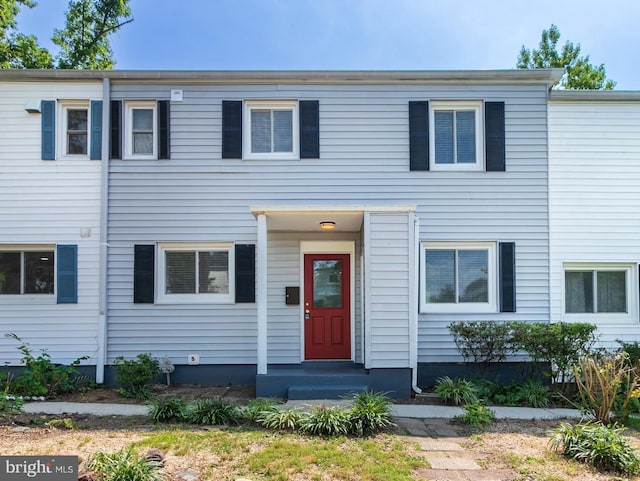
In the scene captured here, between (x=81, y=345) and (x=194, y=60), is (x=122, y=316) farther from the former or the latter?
(x=194, y=60)

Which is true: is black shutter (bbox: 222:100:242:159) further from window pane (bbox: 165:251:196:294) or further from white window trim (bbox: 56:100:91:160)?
white window trim (bbox: 56:100:91:160)

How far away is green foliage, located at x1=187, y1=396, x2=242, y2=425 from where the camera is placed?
5363 millimetres

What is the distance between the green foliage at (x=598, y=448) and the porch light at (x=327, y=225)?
434 cm

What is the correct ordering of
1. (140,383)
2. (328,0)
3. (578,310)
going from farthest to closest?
(328,0)
(578,310)
(140,383)

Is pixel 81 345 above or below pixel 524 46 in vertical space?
below

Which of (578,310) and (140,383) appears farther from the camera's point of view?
(578,310)

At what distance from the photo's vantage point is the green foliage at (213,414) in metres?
5.36

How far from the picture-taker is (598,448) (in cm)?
425

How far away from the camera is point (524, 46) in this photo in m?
17.9

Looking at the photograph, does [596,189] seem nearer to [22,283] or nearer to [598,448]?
[598,448]

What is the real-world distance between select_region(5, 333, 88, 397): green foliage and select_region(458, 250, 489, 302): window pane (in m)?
6.69

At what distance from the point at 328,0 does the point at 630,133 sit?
7361mm

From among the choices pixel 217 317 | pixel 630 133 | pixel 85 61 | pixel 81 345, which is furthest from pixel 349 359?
pixel 85 61

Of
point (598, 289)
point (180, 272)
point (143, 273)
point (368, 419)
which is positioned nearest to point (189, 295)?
point (180, 272)
